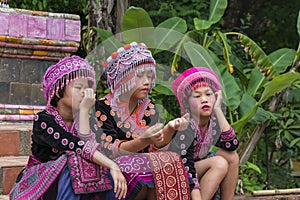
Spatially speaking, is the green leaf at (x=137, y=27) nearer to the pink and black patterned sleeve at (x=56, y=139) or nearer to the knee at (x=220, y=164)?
the knee at (x=220, y=164)

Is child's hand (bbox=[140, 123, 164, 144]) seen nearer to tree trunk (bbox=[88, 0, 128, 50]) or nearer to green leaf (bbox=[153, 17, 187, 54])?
green leaf (bbox=[153, 17, 187, 54])

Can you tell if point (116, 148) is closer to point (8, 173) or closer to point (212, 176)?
point (212, 176)

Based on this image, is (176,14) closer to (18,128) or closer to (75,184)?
(18,128)

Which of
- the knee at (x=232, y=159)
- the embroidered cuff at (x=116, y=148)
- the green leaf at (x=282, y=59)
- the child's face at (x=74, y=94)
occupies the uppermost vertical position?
the child's face at (x=74, y=94)

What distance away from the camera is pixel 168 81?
5238 millimetres

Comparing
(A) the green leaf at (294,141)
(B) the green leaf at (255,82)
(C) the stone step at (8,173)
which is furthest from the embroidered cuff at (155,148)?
(A) the green leaf at (294,141)

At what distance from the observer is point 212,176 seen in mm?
3316

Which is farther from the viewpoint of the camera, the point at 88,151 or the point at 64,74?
the point at 64,74

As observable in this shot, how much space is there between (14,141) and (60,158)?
133cm

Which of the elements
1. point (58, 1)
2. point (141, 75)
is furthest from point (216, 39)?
point (141, 75)

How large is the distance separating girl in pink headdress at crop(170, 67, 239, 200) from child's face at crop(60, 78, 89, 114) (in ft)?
1.88

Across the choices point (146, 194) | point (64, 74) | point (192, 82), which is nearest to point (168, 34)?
point (192, 82)

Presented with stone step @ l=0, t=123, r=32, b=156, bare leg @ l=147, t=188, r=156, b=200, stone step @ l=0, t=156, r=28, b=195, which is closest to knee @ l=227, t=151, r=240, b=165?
bare leg @ l=147, t=188, r=156, b=200

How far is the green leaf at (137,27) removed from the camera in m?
5.20
